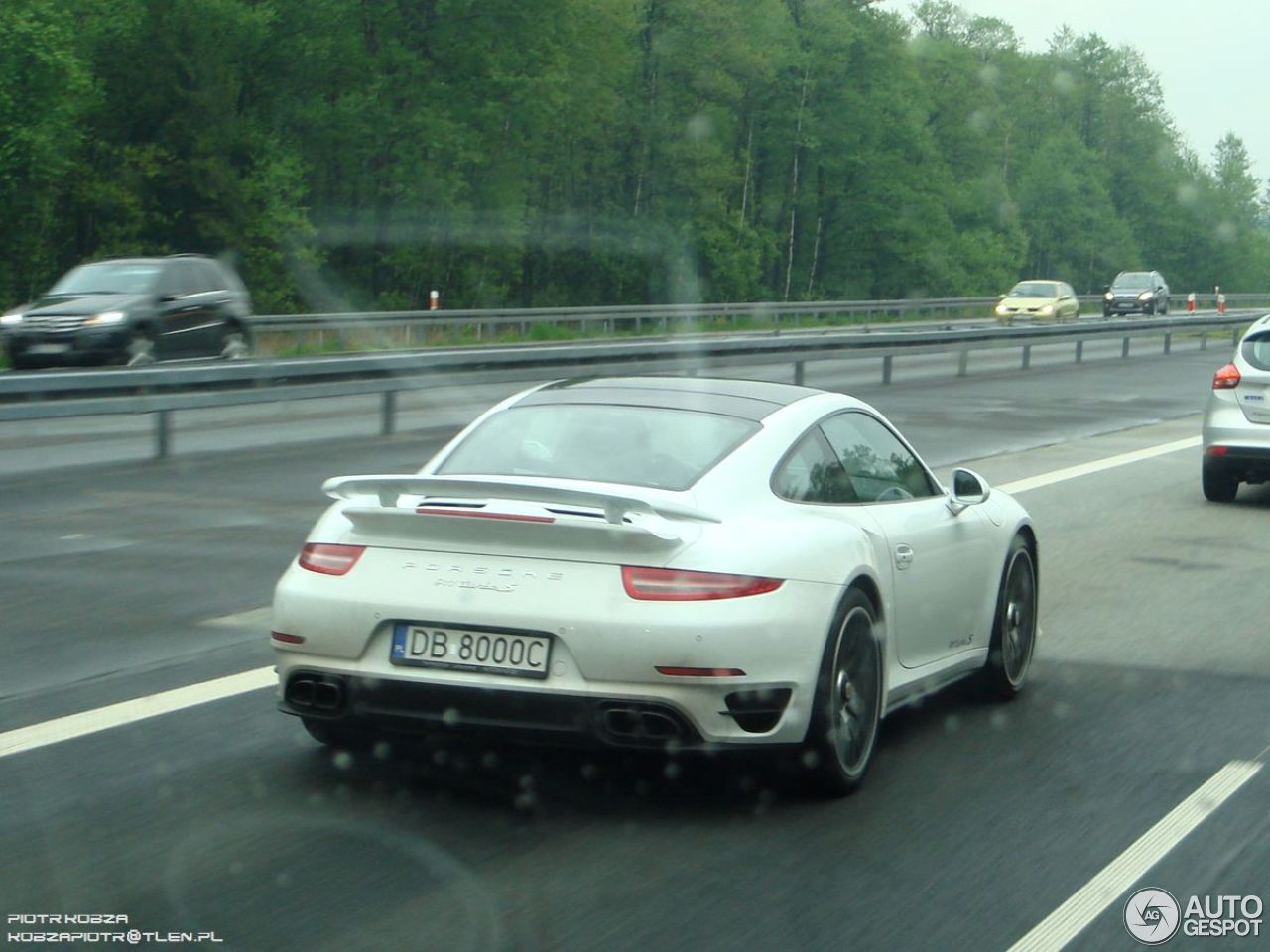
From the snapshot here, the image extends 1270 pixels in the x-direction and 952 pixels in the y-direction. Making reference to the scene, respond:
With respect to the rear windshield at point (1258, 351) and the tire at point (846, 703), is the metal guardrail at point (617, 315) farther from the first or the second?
the tire at point (846, 703)

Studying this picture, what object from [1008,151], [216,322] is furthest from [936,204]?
[216,322]

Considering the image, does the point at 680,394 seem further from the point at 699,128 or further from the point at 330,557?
the point at 699,128

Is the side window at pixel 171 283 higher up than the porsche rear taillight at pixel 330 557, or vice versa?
the porsche rear taillight at pixel 330 557

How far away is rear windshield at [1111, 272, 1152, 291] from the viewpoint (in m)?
65.3

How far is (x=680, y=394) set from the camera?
656 cm

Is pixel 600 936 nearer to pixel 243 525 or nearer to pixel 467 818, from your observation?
pixel 467 818

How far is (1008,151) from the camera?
109m

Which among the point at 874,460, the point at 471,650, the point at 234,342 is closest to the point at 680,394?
the point at 874,460

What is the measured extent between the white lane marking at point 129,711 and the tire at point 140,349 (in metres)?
17.8

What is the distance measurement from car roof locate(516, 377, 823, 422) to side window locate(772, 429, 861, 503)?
181 mm

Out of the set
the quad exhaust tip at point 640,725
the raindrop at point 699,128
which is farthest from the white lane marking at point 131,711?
the raindrop at point 699,128

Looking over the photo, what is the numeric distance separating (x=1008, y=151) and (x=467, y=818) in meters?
108

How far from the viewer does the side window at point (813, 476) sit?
604cm

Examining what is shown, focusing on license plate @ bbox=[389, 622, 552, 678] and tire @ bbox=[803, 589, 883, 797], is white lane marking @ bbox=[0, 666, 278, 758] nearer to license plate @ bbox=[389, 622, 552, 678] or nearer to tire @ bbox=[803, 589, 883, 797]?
license plate @ bbox=[389, 622, 552, 678]
